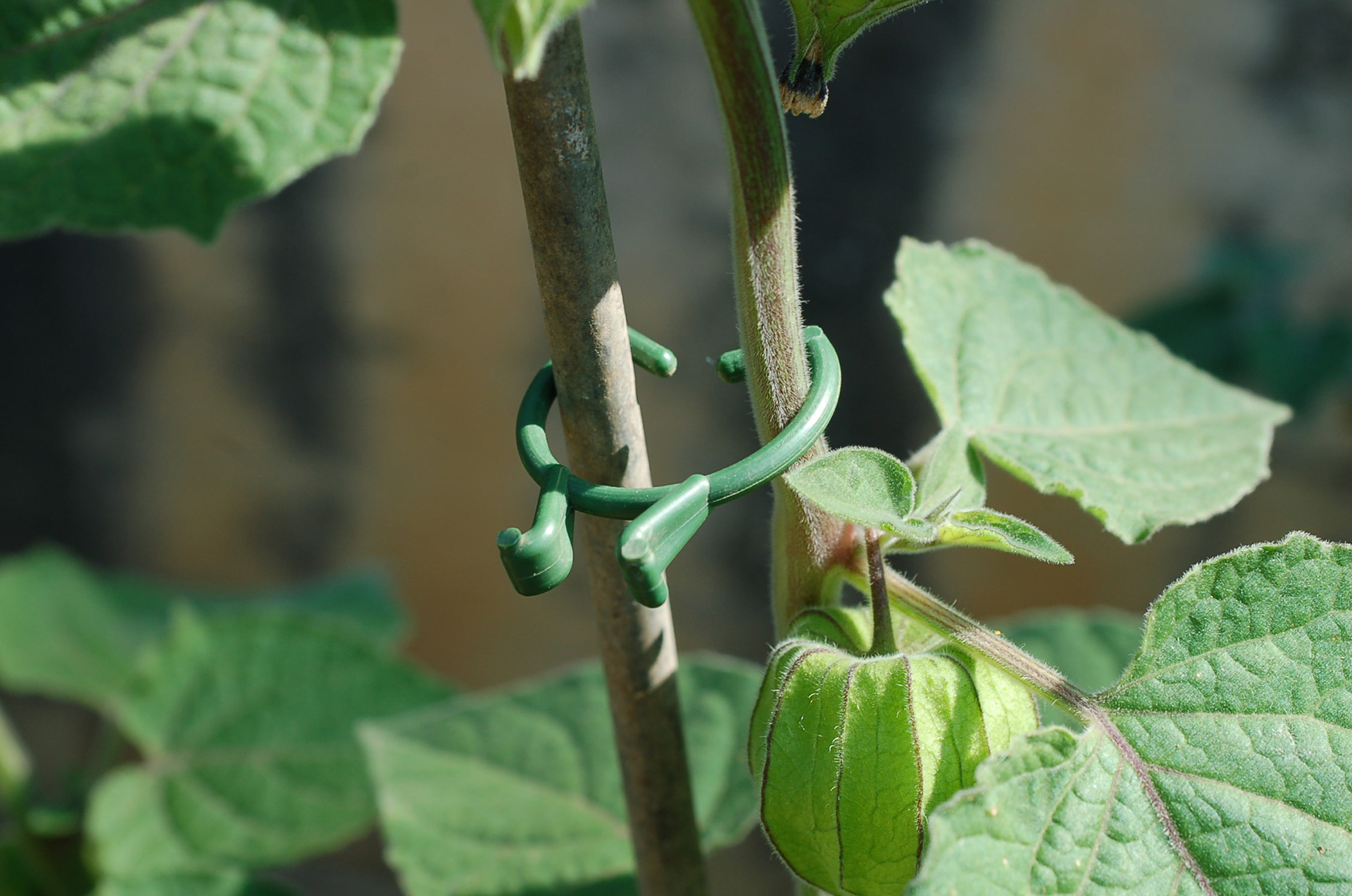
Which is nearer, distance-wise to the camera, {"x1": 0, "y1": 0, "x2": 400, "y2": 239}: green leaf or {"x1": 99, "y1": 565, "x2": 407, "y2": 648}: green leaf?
{"x1": 0, "y1": 0, "x2": 400, "y2": 239}: green leaf

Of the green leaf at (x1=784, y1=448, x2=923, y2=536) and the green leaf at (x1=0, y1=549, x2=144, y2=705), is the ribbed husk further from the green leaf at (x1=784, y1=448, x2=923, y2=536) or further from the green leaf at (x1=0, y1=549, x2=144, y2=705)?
the green leaf at (x1=0, y1=549, x2=144, y2=705)

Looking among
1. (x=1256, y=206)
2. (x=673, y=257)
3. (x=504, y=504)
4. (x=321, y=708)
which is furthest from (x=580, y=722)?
(x=1256, y=206)

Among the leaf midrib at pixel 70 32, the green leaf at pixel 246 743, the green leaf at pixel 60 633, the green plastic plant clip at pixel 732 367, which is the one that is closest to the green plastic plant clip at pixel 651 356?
the green plastic plant clip at pixel 732 367

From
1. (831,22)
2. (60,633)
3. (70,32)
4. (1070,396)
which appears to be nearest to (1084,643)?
(1070,396)

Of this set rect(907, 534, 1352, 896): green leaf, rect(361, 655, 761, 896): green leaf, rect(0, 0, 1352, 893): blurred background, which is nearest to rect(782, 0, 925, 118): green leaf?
rect(907, 534, 1352, 896): green leaf

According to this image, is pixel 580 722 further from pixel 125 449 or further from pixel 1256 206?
pixel 125 449

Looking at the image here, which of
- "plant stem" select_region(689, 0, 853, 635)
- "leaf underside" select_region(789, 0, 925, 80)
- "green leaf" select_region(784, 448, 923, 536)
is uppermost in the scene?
"leaf underside" select_region(789, 0, 925, 80)
